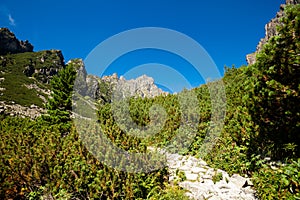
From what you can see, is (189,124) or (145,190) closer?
(145,190)

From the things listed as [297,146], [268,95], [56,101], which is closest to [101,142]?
[268,95]

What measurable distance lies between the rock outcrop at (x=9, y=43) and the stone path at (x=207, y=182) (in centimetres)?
16960

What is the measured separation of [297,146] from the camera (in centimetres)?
571

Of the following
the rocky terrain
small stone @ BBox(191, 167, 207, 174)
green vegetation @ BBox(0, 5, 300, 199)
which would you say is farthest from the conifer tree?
the rocky terrain

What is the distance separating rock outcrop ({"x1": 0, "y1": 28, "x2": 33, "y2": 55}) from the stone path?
16960 cm

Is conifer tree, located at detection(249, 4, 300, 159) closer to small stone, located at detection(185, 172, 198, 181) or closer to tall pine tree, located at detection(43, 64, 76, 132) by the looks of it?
small stone, located at detection(185, 172, 198, 181)

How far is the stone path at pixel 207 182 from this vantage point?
6.10m

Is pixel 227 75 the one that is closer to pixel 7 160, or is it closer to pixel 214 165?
pixel 214 165

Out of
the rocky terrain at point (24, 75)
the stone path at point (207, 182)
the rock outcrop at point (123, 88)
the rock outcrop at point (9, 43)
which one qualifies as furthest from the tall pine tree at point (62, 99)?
the rock outcrop at point (9, 43)

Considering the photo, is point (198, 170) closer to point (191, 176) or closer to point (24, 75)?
point (191, 176)

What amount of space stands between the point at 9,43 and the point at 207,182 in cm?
17929

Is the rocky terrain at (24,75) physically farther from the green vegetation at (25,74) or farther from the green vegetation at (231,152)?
the green vegetation at (231,152)

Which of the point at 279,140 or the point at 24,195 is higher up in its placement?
the point at 279,140

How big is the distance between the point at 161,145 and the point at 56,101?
1971 centimetres
